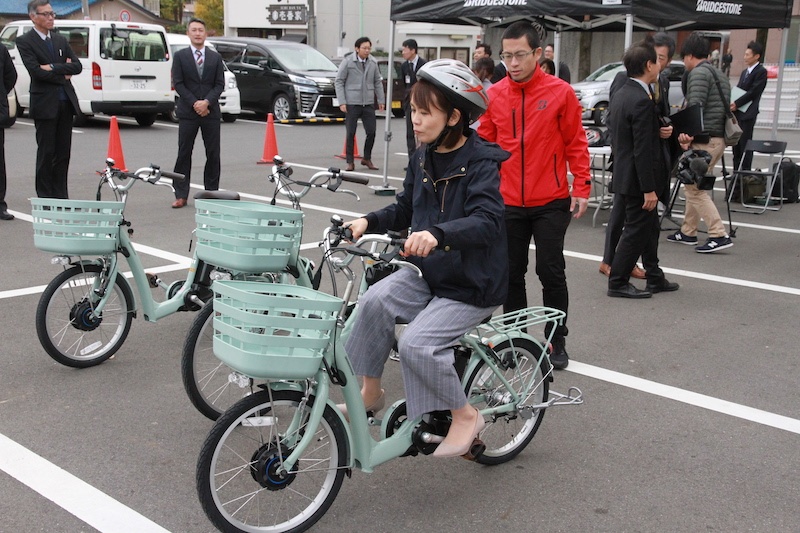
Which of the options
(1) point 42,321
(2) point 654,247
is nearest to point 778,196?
(2) point 654,247

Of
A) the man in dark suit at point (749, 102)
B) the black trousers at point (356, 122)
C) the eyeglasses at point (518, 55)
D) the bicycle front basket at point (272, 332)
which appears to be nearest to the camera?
the bicycle front basket at point (272, 332)

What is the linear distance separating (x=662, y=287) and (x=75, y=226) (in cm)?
459

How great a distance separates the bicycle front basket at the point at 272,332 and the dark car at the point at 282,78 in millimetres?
17277

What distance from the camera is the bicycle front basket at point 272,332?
281cm

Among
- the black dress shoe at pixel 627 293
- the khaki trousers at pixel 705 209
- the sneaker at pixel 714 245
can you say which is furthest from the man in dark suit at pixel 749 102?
the black dress shoe at pixel 627 293

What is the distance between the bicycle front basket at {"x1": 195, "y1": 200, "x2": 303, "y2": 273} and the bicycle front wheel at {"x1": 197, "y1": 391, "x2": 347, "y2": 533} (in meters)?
1.25

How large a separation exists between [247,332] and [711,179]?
6325mm

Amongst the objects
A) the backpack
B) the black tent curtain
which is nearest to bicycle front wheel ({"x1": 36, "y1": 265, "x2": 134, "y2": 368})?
the black tent curtain

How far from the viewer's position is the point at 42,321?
4.73 m

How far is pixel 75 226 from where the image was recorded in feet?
15.0

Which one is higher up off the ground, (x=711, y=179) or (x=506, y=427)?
(x=711, y=179)

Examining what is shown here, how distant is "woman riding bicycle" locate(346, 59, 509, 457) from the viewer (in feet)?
10.7

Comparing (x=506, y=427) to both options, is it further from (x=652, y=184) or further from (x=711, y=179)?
(x=711, y=179)

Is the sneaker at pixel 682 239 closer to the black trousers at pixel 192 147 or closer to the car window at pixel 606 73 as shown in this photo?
the black trousers at pixel 192 147
